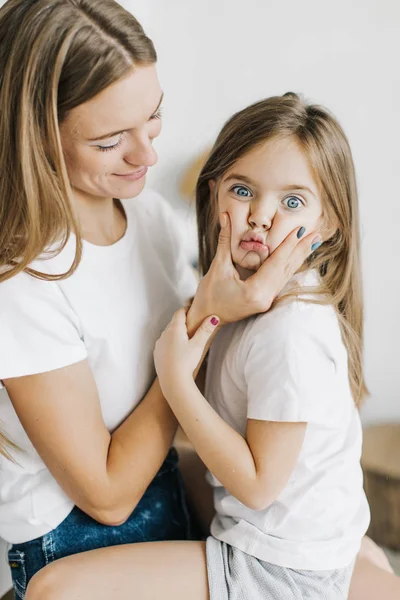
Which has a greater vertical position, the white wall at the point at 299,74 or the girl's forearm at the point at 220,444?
the white wall at the point at 299,74

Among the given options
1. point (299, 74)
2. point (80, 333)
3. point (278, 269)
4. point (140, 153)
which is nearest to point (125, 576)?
point (80, 333)

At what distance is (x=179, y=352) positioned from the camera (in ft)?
3.27

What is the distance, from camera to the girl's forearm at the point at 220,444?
968 millimetres

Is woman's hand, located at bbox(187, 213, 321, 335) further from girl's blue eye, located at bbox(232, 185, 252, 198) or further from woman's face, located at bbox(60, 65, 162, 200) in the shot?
woman's face, located at bbox(60, 65, 162, 200)

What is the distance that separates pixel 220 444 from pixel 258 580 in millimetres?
213

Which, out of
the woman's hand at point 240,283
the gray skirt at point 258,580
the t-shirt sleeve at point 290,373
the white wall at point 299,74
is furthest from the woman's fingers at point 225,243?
the white wall at point 299,74

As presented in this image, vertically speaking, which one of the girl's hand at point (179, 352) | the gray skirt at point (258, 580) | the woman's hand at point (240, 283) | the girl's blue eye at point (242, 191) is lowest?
the gray skirt at point (258, 580)

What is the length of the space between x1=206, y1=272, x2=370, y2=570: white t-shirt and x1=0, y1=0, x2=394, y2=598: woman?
2.2 inches

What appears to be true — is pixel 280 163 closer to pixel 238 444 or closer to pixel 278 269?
pixel 278 269

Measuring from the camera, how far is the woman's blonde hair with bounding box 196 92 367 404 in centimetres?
103

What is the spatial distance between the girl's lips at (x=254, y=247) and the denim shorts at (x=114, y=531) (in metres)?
0.45

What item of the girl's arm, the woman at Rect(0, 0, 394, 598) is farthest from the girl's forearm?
the woman at Rect(0, 0, 394, 598)

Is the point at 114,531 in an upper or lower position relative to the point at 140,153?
lower

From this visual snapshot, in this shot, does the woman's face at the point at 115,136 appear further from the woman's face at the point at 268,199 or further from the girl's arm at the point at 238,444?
the girl's arm at the point at 238,444
